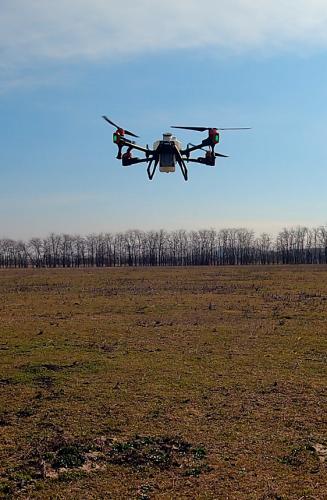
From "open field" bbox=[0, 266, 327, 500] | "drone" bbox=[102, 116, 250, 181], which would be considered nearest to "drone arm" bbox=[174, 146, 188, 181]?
"drone" bbox=[102, 116, 250, 181]

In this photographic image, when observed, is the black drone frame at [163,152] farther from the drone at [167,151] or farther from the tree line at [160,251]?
the tree line at [160,251]

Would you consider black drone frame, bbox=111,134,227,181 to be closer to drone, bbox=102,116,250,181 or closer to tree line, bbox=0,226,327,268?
drone, bbox=102,116,250,181

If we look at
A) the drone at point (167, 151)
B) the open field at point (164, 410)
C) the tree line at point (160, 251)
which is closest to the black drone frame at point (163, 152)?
the drone at point (167, 151)

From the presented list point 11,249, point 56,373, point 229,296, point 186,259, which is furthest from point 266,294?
point 11,249

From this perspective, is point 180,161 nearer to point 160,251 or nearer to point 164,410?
point 164,410

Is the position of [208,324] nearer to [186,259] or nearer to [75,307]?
[75,307]

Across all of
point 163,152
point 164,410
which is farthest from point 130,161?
point 164,410

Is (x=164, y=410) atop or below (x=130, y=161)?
below

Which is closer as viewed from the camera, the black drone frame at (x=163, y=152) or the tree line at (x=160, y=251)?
the black drone frame at (x=163, y=152)
